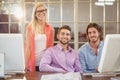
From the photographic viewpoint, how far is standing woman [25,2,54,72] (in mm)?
3385

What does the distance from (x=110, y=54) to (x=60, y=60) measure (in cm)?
66

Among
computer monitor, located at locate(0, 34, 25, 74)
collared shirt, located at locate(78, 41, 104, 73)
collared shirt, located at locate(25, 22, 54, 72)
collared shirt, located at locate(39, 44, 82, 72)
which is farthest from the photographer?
collared shirt, located at locate(25, 22, 54, 72)

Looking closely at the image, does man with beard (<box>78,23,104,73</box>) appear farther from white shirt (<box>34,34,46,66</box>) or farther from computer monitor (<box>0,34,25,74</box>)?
computer monitor (<box>0,34,25,74</box>)

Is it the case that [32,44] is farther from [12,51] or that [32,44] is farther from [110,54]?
[110,54]

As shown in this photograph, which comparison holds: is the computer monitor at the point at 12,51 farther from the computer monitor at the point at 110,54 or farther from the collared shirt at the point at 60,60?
the computer monitor at the point at 110,54

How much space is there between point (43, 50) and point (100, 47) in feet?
2.33

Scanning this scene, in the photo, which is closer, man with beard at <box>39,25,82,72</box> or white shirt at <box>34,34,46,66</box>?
man with beard at <box>39,25,82,72</box>

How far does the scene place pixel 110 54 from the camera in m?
2.51

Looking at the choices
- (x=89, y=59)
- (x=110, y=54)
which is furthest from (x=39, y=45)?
(x=110, y=54)

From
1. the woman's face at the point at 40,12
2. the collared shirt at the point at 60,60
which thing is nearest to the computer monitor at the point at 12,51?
the collared shirt at the point at 60,60

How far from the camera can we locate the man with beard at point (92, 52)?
3.08 meters

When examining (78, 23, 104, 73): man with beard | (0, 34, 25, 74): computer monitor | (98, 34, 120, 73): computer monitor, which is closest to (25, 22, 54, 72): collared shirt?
(78, 23, 104, 73): man with beard

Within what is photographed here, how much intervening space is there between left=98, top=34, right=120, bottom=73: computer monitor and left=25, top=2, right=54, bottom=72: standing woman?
103 centimetres

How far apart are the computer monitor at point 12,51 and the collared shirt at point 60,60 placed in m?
0.41
